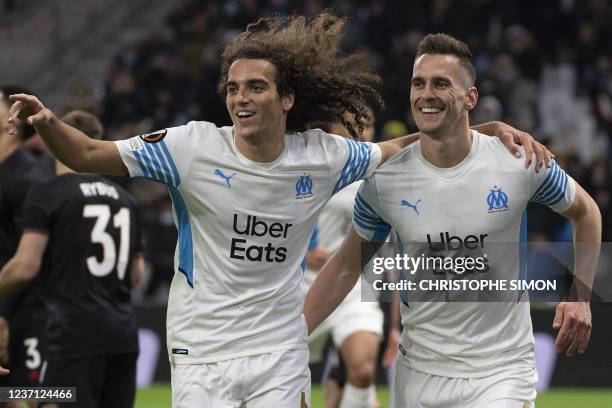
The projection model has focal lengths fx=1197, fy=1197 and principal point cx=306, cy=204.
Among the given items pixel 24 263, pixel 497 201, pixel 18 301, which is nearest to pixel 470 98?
pixel 497 201

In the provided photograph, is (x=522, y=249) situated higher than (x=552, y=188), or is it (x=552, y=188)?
(x=552, y=188)

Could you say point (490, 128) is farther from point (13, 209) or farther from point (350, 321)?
point (350, 321)

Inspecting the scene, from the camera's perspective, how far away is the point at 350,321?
350 inches

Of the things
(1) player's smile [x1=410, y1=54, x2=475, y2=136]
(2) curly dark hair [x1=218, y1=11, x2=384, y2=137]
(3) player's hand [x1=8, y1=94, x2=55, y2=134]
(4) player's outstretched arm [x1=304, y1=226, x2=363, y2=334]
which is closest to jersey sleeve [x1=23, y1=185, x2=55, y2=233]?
(2) curly dark hair [x1=218, y1=11, x2=384, y2=137]

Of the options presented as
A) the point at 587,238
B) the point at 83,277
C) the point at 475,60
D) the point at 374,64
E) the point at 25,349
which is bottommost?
the point at 25,349

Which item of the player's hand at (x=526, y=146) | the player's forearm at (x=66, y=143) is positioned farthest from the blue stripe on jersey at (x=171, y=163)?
the player's hand at (x=526, y=146)

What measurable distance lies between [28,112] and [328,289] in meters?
1.96

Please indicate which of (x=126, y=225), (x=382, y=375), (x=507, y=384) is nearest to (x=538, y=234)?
(x=382, y=375)

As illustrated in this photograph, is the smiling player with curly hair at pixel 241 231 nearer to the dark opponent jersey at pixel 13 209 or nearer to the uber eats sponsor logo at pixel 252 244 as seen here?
the uber eats sponsor logo at pixel 252 244

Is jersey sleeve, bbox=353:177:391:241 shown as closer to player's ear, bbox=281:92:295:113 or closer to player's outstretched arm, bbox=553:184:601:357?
player's ear, bbox=281:92:295:113

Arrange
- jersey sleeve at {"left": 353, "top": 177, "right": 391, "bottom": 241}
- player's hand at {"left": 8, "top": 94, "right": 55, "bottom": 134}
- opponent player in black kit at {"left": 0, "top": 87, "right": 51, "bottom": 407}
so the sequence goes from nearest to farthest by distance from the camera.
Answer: player's hand at {"left": 8, "top": 94, "right": 55, "bottom": 134}
jersey sleeve at {"left": 353, "top": 177, "right": 391, "bottom": 241}
opponent player in black kit at {"left": 0, "top": 87, "right": 51, "bottom": 407}

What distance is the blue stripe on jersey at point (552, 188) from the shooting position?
5781mm

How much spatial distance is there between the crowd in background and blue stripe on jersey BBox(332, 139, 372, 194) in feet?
36.5

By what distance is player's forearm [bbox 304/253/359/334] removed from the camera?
5.99 metres
